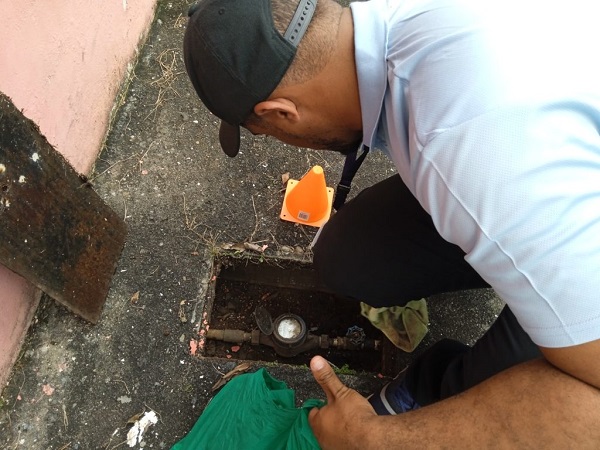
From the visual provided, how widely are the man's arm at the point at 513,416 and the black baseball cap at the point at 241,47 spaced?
797 millimetres

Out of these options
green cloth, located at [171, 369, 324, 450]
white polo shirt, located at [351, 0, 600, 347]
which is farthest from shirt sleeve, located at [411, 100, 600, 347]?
green cloth, located at [171, 369, 324, 450]

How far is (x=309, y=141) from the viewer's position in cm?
Answer: 129

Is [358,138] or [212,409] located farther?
[212,409]

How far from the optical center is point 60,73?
1674 mm

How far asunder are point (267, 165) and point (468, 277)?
99cm

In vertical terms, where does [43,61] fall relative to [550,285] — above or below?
above

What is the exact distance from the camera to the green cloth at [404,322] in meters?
1.85

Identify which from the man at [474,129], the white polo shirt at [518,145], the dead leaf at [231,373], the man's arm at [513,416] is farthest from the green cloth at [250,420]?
the white polo shirt at [518,145]

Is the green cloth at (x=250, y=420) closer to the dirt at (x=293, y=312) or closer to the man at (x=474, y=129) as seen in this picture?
the man at (x=474, y=129)

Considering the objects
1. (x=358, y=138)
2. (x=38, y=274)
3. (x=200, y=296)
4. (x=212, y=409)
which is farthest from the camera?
(x=200, y=296)

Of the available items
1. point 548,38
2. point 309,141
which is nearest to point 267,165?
point 309,141

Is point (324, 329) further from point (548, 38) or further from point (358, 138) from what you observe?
point (548, 38)

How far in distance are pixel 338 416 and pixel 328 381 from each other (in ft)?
0.37

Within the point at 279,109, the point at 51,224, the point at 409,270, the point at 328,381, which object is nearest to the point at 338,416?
the point at 328,381
